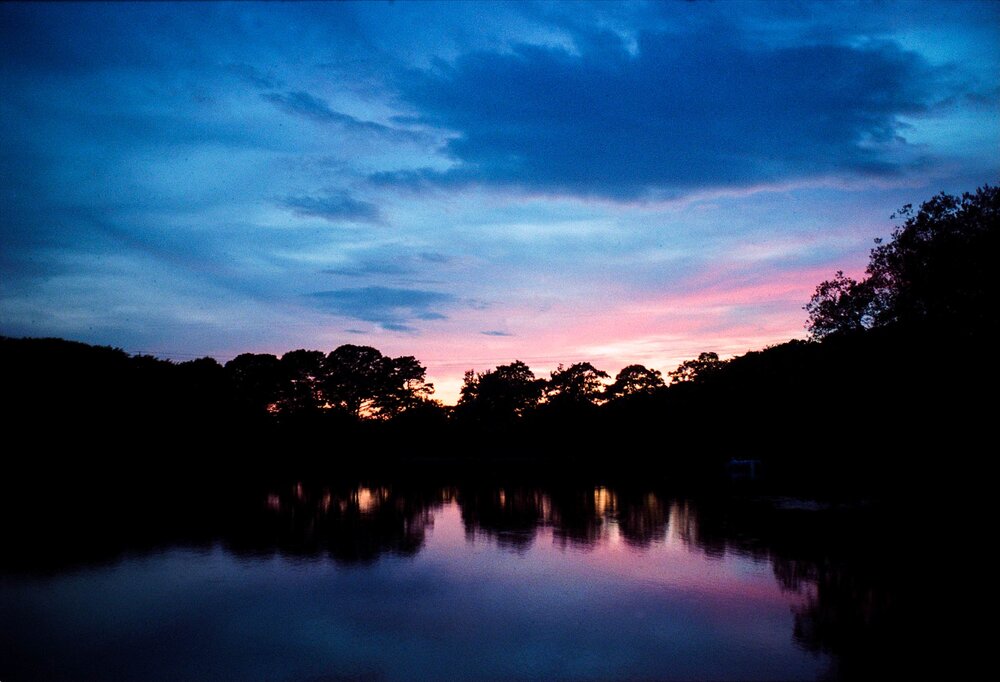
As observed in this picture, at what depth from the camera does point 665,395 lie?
51125mm

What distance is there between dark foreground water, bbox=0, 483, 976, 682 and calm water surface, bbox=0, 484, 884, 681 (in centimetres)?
5

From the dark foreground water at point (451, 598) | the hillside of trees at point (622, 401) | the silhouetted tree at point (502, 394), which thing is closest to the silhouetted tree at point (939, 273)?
the hillside of trees at point (622, 401)

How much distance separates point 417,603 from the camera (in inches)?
426

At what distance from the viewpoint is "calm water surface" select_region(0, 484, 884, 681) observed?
26.5 feet

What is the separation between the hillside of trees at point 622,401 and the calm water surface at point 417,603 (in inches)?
284

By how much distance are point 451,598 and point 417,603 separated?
2.26 ft

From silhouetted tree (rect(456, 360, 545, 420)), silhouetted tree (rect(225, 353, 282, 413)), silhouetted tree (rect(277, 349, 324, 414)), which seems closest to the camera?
silhouetted tree (rect(225, 353, 282, 413))

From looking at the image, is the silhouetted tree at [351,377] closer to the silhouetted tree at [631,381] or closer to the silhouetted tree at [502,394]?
the silhouetted tree at [502,394]

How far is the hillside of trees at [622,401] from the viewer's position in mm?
19125

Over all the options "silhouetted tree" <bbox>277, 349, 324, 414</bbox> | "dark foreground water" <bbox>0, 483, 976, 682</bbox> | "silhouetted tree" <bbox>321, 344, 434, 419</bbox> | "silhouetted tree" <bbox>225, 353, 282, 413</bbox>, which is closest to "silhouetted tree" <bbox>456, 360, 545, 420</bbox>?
"silhouetted tree" <bbox>321, 344, 434, 419</bbox>

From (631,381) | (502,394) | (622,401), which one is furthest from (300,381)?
(631,381)

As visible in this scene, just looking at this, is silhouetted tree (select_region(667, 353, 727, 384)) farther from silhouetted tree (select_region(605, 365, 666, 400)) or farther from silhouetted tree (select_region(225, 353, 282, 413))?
silhouetted tree (select_region(225, 353, 282, 413))

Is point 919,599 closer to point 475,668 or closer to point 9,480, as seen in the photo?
point 475,668

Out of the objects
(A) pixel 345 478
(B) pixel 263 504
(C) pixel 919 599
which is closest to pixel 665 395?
(A) pixel 345 478
